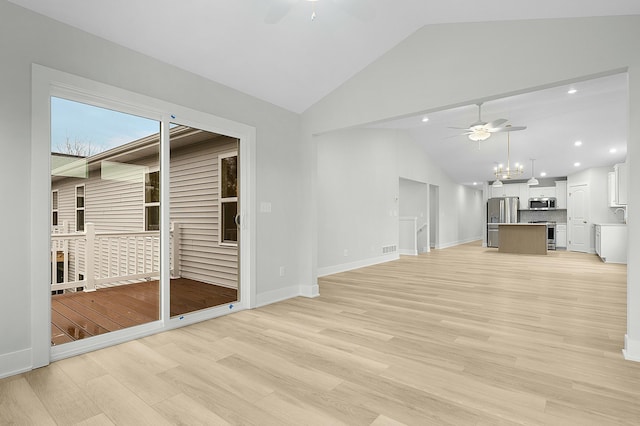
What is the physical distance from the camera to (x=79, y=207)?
3664 millimetres

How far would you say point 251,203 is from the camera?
3951mm

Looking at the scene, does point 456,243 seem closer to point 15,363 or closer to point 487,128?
point 487,128

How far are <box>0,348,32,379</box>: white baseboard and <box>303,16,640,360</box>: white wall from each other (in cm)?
372

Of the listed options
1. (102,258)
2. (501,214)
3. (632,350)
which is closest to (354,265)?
(102,258)

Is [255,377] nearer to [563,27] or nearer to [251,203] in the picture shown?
[251,203]

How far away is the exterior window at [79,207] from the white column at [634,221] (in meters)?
5.05

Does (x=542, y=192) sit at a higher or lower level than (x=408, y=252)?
higher

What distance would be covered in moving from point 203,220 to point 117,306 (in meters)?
1.95

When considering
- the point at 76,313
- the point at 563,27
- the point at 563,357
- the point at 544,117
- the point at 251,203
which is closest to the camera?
the point at 563,357

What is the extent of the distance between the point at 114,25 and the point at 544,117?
8457 mm

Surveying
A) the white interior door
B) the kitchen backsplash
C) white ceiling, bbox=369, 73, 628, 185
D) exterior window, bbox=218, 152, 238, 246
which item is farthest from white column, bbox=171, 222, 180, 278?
the kitchen backsplash

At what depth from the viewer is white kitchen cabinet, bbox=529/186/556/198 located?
39.5 ft

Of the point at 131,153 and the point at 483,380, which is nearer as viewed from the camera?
the point at 483,380

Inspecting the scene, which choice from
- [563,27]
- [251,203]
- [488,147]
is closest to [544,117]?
[488,147]
